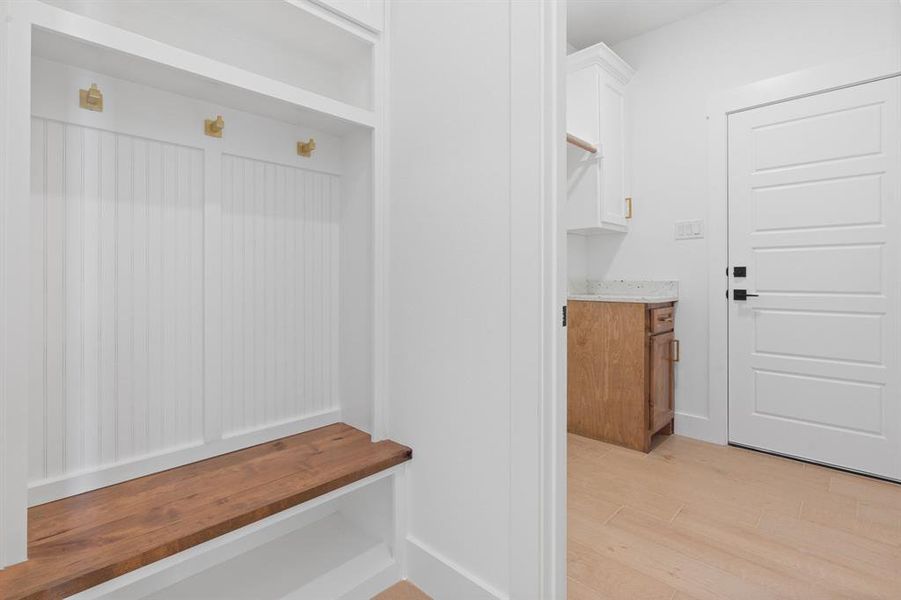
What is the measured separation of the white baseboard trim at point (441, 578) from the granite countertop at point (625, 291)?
5.79 ft

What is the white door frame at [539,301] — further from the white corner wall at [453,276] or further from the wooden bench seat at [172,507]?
the wooden bench seat at [172,507]

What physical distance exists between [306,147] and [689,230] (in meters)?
2.36

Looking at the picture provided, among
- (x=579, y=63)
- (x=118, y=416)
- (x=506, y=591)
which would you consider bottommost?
(x=506, y=591)

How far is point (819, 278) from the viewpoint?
2.33 meters

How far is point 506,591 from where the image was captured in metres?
1.21

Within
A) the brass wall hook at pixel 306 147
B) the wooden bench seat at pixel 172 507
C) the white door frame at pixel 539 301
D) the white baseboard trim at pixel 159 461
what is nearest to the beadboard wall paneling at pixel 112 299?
the white baseboard trim at pixel 159 461

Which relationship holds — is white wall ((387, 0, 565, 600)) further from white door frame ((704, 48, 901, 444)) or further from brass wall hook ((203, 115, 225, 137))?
white door frame ((704, 48, 901, 444))

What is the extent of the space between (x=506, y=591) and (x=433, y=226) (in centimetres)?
110

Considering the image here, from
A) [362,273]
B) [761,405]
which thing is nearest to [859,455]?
[761,405]

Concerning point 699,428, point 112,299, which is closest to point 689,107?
point 699,428

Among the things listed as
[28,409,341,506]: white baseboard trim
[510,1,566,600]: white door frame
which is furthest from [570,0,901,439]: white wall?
[28,409,341,506]: white baseboard trim

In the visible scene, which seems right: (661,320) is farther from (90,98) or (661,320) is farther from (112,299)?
(90,98)

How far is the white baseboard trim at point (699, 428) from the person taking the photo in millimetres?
2666

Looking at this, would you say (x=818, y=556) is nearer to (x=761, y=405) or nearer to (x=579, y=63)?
(x=761, y=405)
